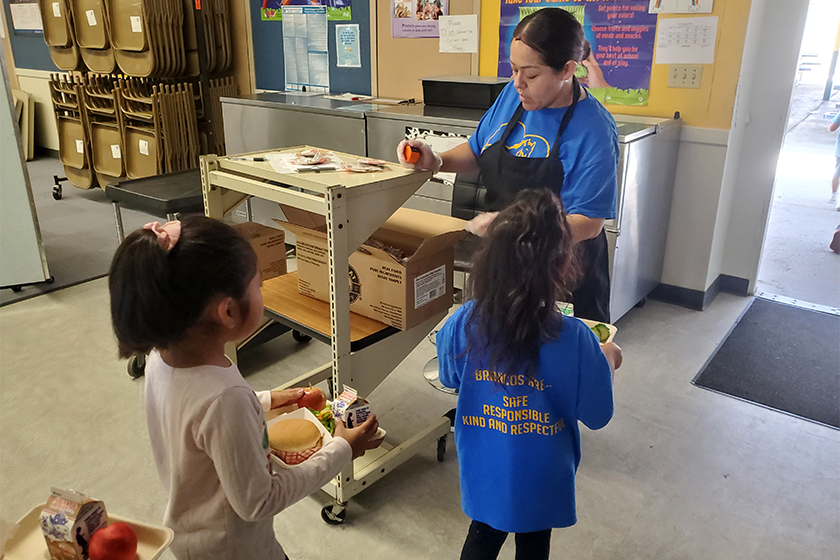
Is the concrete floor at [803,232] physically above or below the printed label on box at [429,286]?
below

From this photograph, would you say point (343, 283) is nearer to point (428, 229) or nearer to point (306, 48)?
point (428, 229)

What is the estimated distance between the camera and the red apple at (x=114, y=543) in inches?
34.8

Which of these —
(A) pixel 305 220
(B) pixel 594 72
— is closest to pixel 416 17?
(B) pixel 594 72

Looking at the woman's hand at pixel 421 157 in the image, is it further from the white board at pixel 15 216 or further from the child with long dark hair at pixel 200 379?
the white board at pixel 15 216

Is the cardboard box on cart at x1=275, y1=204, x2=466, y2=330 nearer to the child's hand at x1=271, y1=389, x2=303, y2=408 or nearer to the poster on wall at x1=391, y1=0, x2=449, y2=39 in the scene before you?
the child's hand at x1=271, y1=389, x2=303, y2=408

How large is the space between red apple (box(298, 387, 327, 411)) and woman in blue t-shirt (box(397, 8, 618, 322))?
1.76 ft

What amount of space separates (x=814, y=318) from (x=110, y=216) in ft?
15.4

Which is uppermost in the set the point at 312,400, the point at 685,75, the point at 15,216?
the point at 685,75

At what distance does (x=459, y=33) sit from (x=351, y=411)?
2864 mm

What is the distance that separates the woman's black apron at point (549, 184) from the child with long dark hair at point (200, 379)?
0.98 meters

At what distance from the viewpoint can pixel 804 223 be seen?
4.66 metres

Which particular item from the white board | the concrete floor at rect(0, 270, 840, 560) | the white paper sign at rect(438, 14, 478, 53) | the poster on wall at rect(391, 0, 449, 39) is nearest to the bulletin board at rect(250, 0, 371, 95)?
the poster on wall at rect(391, 0, 449, 39)

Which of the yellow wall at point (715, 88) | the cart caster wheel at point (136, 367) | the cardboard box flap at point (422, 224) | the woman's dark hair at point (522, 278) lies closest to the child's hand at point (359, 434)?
the woman's dark hair at point (522, 278)

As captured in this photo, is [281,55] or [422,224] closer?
[422,224]
